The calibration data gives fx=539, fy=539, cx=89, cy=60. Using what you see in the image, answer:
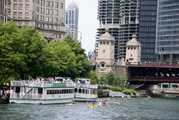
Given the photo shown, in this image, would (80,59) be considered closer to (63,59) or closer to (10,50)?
(63,59)

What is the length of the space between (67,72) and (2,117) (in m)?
62.7

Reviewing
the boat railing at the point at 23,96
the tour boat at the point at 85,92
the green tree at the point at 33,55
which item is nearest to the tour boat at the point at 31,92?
the boat railing at the point at 23,96

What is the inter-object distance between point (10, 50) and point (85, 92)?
2182cm

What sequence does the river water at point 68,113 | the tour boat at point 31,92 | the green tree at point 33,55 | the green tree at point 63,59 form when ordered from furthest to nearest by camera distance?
the green tree at point 63,59, the green tree at point 33,55, the tour boat at point 31,92, the river water at point 68,113

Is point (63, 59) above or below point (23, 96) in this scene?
above

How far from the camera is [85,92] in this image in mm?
120438

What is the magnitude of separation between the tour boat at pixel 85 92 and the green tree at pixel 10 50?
1486 centimetres

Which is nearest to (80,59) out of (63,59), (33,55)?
(63,59)

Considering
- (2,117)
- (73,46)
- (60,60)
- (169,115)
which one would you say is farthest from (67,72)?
(2,117)

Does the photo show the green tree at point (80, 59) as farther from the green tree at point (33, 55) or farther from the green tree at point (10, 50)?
the green tree at point (10, 50)

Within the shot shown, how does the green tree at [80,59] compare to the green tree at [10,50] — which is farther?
the green tree at [80,59]

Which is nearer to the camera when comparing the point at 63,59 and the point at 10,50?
the point at 10,50

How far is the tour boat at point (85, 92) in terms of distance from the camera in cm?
11825

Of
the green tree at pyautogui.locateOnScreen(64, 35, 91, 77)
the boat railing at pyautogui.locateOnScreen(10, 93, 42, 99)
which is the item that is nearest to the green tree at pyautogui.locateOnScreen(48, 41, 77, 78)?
the green tree at pyautogui.locateOnScreen(64, 35, 91, 77)
